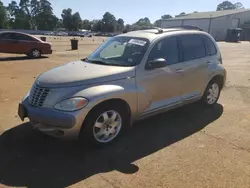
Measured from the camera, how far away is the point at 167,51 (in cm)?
536

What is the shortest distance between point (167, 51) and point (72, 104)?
2.21m

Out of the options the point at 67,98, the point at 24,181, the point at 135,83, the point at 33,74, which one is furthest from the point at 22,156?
the point at 33,74

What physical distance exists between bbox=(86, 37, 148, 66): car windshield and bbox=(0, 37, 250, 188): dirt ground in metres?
1.28

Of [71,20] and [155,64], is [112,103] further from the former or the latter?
[71,20]

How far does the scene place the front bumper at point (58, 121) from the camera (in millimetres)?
4004

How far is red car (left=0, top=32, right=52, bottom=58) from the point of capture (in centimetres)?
1653

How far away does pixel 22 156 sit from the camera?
4.19m

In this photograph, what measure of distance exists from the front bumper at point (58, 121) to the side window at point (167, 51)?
68.6 inches

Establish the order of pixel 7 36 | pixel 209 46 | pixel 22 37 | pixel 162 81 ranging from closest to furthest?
pixel 162 81
pixel 209 46
pixel 7 36
pixel 22 37

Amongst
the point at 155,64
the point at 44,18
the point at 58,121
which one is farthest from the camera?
the point at 44,18

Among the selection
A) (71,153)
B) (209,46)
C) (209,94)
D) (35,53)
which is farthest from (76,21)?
(71,153)

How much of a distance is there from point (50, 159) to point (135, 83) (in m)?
1.76

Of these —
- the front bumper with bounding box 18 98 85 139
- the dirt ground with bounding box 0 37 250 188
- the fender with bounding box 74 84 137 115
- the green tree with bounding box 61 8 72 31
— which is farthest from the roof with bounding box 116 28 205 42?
the green tree with bounding box 61 8 72 31

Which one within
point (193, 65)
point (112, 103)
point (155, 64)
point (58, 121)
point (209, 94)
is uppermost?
point (155, 64)
